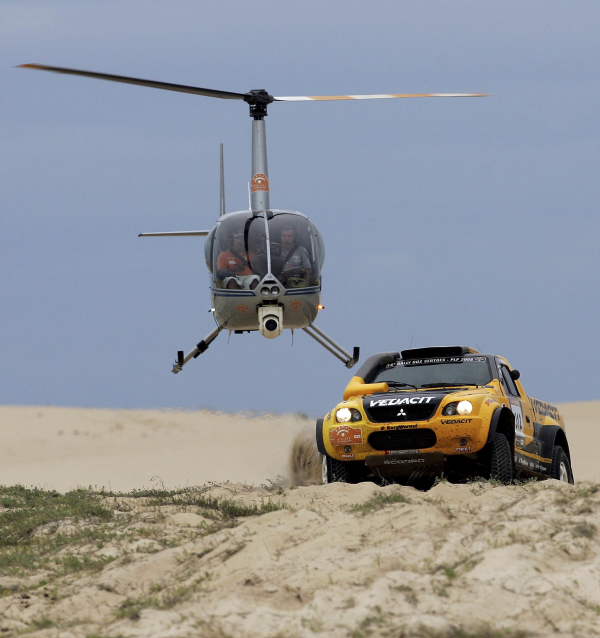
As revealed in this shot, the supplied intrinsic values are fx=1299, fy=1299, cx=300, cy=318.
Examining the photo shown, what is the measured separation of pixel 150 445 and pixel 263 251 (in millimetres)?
21583

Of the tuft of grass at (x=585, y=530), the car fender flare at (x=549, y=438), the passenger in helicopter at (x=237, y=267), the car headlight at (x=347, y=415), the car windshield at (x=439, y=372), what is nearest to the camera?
the tuft of grass at (x=585, y=530)

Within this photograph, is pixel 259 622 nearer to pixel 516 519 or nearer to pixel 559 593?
pixel 559 593

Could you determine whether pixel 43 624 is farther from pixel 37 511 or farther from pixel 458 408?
pixel 37 511

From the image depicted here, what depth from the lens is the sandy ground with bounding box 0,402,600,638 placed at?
9125mm

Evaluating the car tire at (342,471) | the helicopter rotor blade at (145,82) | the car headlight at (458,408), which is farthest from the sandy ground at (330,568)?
the helicopter rotor blade at (145,82)

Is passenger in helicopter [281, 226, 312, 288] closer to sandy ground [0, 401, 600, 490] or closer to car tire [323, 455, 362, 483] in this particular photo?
sandy ground [0, 401, 600, 490]

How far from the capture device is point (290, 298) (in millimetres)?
24141

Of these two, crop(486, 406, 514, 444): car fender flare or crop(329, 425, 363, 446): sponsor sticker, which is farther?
crop(329, 425, 363, 446): sponsor sticker

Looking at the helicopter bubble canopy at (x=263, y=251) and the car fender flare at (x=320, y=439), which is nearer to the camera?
the car fender flare at (x=320, y=439)

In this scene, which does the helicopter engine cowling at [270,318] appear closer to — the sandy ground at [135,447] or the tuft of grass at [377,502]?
the sandy ground at [135,447]

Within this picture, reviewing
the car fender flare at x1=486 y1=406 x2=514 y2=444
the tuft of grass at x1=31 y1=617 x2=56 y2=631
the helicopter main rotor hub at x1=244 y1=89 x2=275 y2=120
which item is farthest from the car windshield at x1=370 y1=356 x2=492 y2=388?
the helicopter main rotor hub at x1=244 y1=89 x2=275 y2=120

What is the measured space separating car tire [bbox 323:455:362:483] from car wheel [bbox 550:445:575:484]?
2983 mm

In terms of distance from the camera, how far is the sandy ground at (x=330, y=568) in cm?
912

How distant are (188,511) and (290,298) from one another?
9.98m
